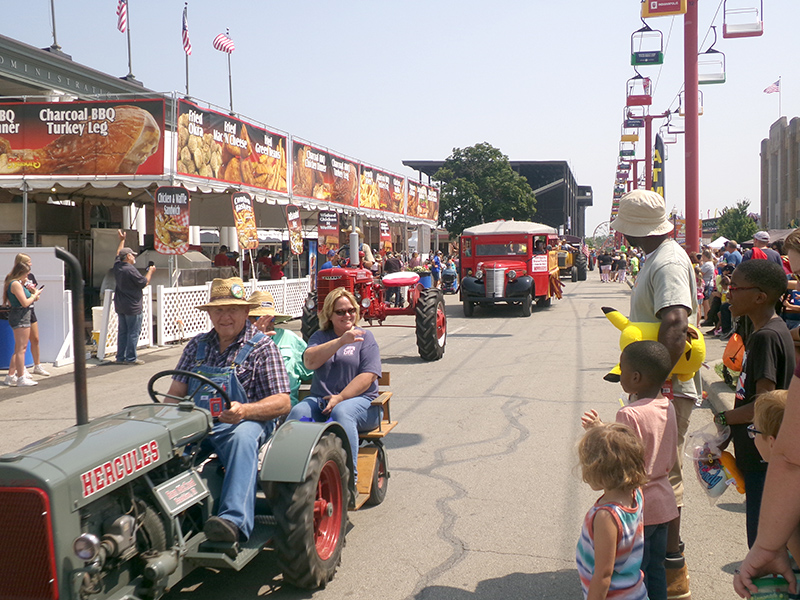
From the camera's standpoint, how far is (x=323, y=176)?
22234mm

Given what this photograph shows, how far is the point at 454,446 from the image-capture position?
6824mm

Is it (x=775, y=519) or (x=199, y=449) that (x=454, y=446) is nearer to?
(x=199, y=449)

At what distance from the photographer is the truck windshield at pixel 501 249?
1992 centimetres

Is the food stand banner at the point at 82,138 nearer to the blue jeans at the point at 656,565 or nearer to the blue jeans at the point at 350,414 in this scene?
the blue jeans at the point at 350,414

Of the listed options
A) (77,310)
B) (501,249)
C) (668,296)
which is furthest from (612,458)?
(501,249)

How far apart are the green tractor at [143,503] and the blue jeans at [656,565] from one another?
159 cm

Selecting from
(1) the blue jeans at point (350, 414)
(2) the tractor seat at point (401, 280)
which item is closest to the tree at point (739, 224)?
(2) the tractor seat at point (401, 280)

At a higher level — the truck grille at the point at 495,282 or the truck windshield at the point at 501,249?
the truck windshield at the point at 501,249

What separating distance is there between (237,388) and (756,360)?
8.50 feet

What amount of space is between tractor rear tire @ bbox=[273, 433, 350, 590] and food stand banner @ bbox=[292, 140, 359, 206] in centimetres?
1640

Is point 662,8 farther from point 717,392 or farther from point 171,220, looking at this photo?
point 171,220

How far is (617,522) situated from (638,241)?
65.7 inches

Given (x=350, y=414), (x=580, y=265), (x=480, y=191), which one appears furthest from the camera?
(x=480, y=191)

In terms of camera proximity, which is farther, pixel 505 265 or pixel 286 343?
pixel 505 265
